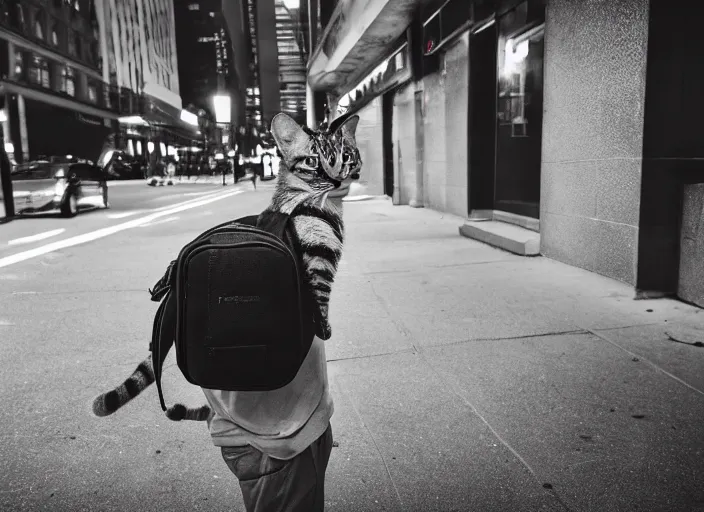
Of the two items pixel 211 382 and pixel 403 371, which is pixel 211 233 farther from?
pixel 403 371

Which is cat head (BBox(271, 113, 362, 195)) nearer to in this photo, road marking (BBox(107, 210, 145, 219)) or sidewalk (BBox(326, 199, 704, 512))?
sidewalk (BBox(326, 199, 704, 512))

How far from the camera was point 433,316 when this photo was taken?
15.0 feet

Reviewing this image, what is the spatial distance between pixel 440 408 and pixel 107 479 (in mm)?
1662

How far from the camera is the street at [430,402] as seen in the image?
224 cm

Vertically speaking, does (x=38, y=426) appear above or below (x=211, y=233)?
below

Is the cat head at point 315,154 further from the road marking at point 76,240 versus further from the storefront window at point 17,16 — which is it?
the storefront window at point 17,16

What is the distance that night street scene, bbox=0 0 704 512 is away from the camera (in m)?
1.40

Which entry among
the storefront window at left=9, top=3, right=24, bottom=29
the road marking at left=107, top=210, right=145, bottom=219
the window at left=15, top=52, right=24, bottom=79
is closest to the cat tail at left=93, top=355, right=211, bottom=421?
the road marking at left=107, top=210, right=145, bottom=219

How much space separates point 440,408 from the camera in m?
2.94

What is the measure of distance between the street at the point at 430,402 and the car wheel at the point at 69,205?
8.43 meters

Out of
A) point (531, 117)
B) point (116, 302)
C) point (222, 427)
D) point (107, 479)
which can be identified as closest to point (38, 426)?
point (107, 479)

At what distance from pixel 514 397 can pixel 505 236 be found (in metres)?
4.65

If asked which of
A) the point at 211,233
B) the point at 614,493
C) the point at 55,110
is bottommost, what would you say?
the point at 614,493

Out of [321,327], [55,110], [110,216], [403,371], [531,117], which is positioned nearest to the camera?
[321,327]
